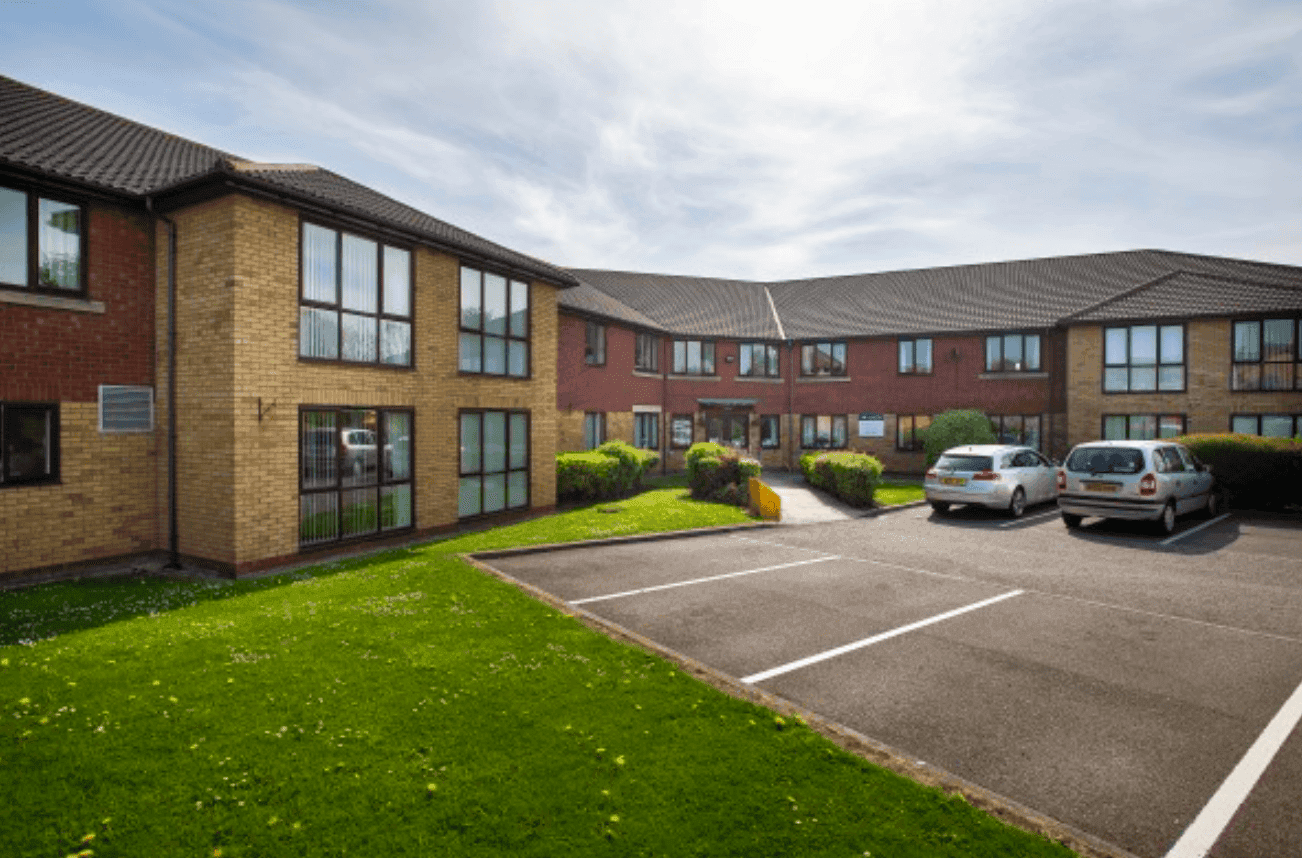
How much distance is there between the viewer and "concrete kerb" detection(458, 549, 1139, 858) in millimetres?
3568

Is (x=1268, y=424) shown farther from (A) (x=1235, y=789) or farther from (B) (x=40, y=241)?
(B) (x=40, y=241)

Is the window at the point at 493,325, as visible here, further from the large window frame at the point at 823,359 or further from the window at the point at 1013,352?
the window at the point at 1013,352

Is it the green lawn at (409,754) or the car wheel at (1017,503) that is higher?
the car wheel at (1017,503)

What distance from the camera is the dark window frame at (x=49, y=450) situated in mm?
8875

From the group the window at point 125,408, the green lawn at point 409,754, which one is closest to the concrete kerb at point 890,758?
the green lawn at point 409,754

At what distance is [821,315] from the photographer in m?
31.8

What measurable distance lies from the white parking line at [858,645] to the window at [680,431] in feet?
65.0

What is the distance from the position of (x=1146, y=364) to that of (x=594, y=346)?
62.6 ft

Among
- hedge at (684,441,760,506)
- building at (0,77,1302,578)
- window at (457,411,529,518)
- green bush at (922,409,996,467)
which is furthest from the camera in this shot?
green bush at (922,409,996,467)

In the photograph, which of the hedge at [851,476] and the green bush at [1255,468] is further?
the hedge at [851,476]

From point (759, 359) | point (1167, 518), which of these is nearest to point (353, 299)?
point (1167, 518)

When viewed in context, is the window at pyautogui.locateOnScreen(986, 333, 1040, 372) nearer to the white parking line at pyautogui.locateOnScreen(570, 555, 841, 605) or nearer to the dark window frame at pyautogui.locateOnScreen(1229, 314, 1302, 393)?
the dark window frame at pyautogui.locateOnScreen(1229, 314, 1302, 393)

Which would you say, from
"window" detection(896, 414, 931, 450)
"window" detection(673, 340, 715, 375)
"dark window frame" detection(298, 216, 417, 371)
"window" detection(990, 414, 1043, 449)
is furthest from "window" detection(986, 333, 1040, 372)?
"dark window frame" detection(298, 216, 417, 371)

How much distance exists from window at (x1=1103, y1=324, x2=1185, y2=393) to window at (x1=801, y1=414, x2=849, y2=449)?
31.9 feet
